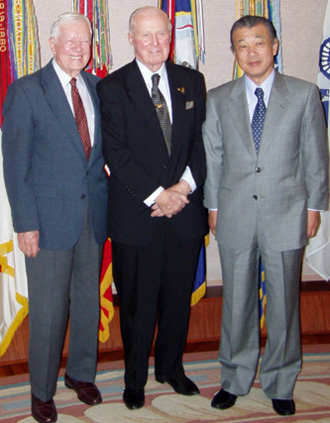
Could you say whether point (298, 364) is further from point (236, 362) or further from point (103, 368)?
point (103, 368)

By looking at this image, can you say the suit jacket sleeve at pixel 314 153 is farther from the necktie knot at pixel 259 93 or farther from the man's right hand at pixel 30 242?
the man's right hand at pixel 30 242

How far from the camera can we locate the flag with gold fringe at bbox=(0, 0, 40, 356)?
263 centimetres

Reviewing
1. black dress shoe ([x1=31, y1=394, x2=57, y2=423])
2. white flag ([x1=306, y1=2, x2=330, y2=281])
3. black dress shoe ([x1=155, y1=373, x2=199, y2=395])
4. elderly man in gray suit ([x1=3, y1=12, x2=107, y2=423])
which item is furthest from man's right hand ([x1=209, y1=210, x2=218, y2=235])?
black dress shoe ([x1=31, y1=394, x2=57, y2=423])

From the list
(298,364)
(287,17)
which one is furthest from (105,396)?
(287,17)

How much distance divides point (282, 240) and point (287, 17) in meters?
1.68

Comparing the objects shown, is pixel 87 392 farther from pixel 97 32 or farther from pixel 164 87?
pixel 97 32

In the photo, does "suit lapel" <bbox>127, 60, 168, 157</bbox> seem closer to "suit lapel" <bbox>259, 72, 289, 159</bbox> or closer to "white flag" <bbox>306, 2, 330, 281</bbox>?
"suit lapel" <bbox>259, 72, 289, 159</bbox>

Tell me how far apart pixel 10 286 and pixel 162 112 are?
1.30 m

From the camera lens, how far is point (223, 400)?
2.50 metres

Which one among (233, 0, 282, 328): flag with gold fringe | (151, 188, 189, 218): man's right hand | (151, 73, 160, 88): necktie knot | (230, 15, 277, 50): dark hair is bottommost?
(151, 188, 189, 218): man's right hand

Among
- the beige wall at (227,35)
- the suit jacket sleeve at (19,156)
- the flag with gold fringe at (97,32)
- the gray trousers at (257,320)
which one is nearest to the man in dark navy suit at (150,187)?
the gray trousers at (257,320)

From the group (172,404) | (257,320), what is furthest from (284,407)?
(172,404)

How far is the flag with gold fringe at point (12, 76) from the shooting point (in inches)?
104

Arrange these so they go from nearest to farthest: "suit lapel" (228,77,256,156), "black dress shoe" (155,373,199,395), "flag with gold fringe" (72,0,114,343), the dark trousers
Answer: "suit lapel" (228,77,256,156) < the dark trousers < "black dress shoe" (155,373,199,395) < "flag with gold fringe" (72,0,114,343)
